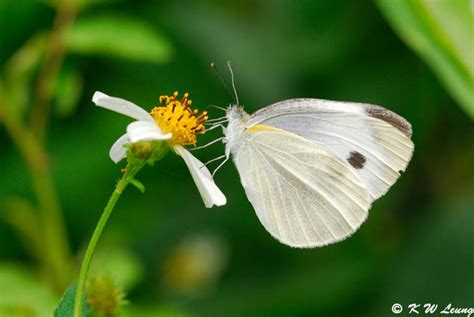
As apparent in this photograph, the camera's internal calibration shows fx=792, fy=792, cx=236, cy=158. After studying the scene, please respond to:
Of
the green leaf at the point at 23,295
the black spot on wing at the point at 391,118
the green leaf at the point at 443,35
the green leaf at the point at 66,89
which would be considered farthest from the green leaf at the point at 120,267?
the green leaf at the point at 443,35

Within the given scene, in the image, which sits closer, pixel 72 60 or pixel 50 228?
pixel 50 228

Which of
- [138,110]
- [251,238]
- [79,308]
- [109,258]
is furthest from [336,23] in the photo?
[79,308]

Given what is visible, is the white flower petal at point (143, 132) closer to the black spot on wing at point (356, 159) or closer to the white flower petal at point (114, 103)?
the white flower petal at point (114, 103)

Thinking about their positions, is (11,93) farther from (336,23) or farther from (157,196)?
(336,23)

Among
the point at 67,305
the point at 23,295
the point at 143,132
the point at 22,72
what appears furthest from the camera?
the point at 22,72

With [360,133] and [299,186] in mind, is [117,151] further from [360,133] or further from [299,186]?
[360,133]

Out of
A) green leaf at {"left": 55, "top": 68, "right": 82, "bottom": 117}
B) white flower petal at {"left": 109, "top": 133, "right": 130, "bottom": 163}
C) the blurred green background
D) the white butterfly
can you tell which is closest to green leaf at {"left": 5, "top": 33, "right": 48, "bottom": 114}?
green leaf at {"left": 55, "top": 68, "right": 82, "bottom": 117}

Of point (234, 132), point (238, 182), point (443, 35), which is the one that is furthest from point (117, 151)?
point (238, 182)
